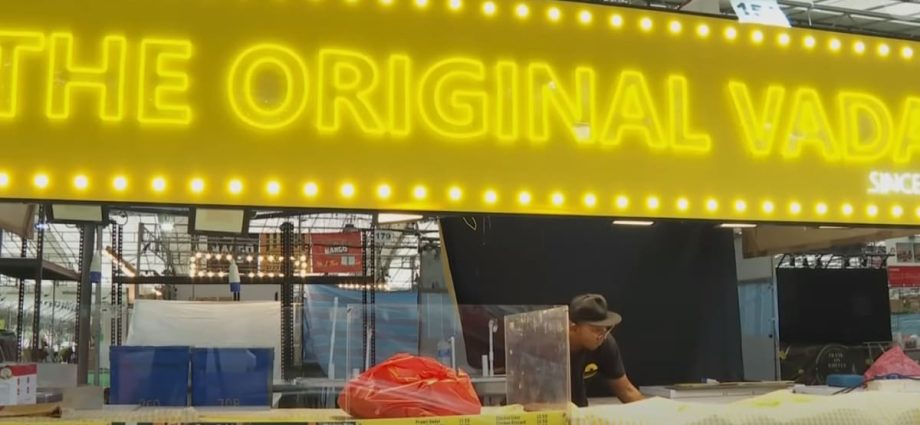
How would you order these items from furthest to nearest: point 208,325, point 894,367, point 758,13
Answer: point 208,325, point 894,367, point 758,13

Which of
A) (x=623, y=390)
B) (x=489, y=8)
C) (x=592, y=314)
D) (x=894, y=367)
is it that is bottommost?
(x=623, y=390)

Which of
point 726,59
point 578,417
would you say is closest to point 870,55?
point 726,59

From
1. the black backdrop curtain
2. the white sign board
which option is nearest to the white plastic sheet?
the white sign board

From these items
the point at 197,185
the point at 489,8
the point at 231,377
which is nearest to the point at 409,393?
the point at 197,185

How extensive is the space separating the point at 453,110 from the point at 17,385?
61.7 inches

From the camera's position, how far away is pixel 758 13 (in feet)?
10.6

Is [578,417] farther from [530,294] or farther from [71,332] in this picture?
[530,294]

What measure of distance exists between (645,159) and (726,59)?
524mm

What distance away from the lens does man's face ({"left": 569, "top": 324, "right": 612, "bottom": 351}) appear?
408 cm

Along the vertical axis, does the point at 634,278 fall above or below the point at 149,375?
above

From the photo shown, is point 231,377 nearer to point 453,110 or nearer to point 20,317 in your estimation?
point 453,110

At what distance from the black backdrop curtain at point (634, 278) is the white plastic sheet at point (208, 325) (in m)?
2.64

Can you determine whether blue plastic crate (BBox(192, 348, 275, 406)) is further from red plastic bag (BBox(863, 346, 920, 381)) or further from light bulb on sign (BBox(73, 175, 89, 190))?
red plastic bag (BBox(863, 346, 920, 381))

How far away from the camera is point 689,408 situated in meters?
2.22
